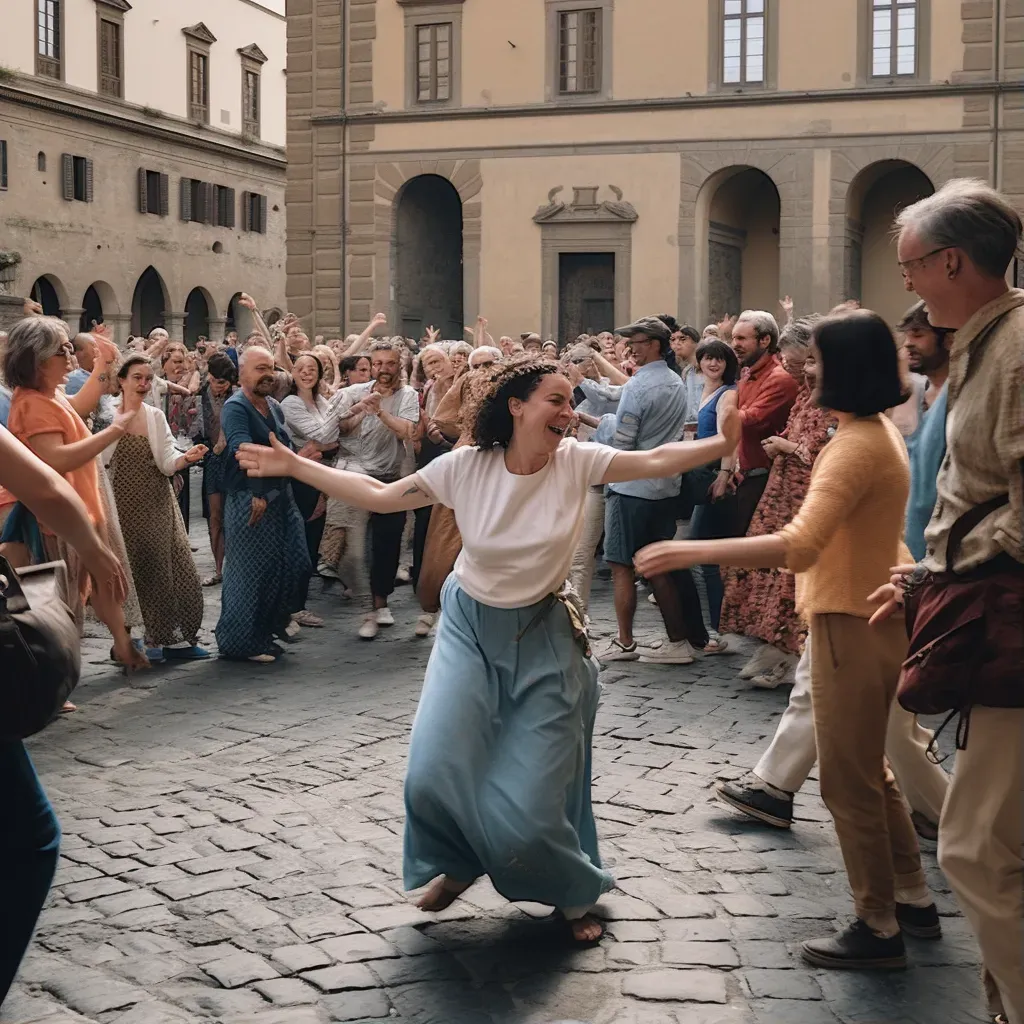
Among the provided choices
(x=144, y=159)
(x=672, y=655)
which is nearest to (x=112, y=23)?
(x=144, y=159)

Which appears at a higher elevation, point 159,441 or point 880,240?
point 880,240

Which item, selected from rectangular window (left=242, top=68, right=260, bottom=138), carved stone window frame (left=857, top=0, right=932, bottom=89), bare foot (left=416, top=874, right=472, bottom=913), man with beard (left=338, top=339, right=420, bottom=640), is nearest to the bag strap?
bare foot (left=416, top=874, right=472, bottom=913)

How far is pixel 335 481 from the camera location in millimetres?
5074

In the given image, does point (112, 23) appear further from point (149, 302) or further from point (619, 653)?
point (619, 653)

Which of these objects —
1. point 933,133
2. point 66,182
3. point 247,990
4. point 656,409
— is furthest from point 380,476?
point 66,182

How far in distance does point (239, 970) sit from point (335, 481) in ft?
5.07

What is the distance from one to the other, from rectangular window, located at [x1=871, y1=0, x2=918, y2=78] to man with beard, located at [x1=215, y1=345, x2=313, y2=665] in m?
23.0

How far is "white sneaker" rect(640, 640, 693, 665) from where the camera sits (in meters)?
9.64

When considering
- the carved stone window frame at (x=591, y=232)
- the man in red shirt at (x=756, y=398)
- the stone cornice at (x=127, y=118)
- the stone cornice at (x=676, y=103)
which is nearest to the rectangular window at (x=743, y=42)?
the stone cornice at (x=676, y=103)

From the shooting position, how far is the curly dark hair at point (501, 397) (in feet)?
16.5

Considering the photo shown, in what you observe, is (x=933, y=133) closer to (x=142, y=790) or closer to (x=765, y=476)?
(x=765, y=476)

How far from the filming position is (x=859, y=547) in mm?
4414

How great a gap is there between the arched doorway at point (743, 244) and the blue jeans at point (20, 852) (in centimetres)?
2980

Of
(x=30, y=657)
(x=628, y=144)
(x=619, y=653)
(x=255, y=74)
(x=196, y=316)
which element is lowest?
(x=619, y=653)
